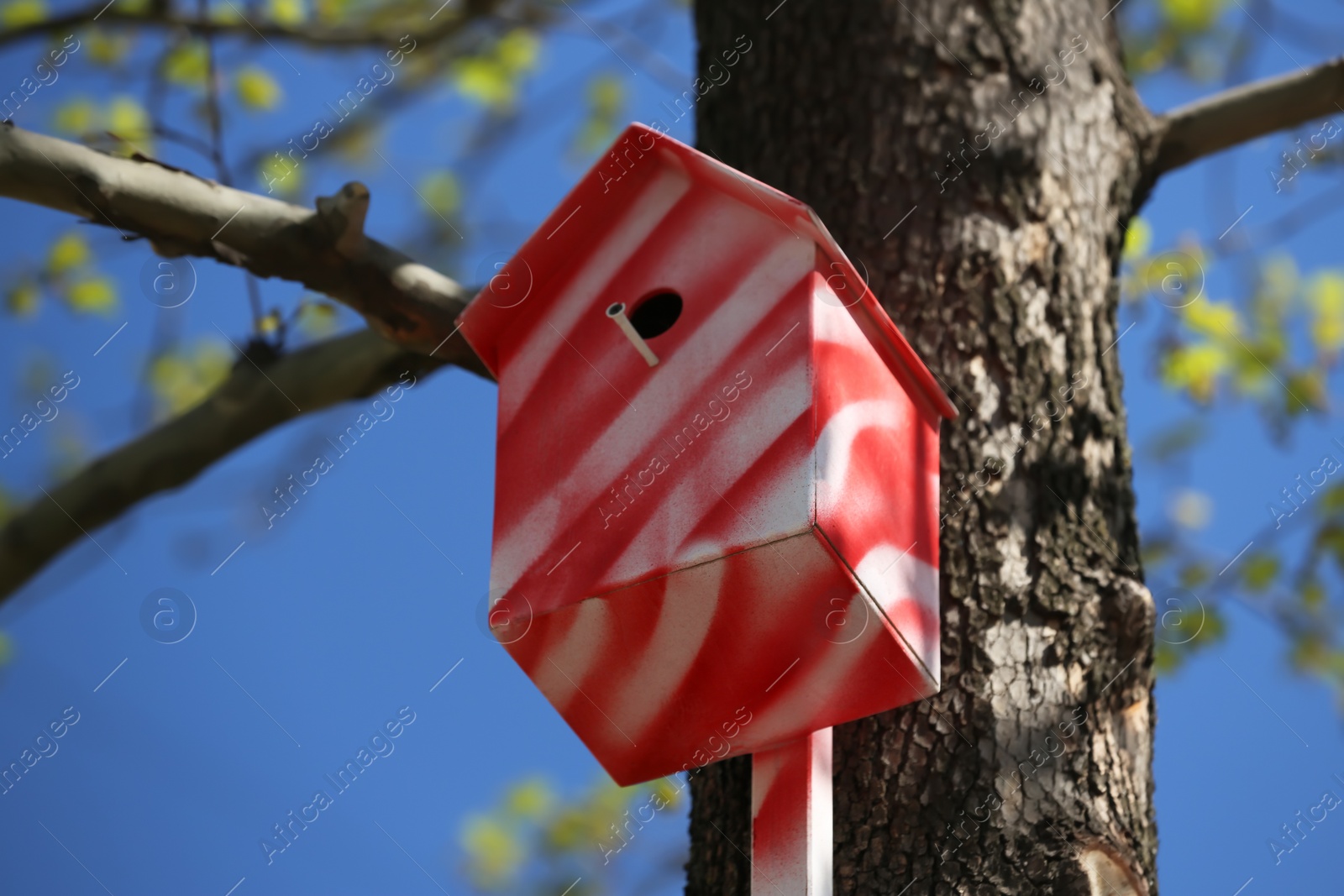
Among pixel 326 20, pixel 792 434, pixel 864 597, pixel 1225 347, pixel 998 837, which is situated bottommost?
pixel 1225 347

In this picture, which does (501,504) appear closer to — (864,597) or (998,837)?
(864,597)

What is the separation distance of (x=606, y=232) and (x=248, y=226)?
0.63 meters

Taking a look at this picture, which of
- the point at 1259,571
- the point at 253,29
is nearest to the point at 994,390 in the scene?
the point at 253,29

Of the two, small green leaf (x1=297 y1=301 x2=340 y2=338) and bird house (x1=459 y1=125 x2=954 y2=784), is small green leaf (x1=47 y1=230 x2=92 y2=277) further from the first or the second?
bird house (x1=459 y1=125 x2=954 y2=784)

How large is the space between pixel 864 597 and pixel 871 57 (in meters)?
1.21

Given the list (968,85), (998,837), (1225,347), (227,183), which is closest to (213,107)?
(227,183)

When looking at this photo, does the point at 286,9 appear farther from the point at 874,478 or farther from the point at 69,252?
the point at 874,478

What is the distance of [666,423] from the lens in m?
1.73

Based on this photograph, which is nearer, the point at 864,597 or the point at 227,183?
the point at 864,597

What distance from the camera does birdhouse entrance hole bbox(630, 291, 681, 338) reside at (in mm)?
1958

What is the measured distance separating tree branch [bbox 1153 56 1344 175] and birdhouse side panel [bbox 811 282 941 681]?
41.0 inches

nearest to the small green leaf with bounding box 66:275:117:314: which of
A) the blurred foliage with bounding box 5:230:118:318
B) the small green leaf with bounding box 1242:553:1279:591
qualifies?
the blurred foliage with bounding box 5:230:118:318

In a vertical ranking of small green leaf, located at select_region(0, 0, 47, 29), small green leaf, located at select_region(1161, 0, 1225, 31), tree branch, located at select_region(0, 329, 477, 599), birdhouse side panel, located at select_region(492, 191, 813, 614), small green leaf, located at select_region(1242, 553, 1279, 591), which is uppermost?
small green leaf, located at select_region(0, 0, 47, 29)

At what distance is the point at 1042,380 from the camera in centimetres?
212
